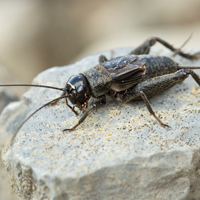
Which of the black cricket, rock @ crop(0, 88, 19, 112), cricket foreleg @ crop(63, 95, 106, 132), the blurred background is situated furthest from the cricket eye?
the blurred background

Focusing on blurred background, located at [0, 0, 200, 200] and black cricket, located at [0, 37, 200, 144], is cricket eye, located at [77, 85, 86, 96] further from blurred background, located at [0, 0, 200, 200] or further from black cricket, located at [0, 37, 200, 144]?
blurred background, located at [0, 0, 200, 200]

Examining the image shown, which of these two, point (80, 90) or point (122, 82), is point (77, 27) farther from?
point (80, 90)

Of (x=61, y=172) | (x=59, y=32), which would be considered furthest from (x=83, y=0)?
(x=61, y=172)

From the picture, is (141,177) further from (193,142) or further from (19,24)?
(19,24)

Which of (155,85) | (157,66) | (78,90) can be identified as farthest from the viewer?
(157,66)

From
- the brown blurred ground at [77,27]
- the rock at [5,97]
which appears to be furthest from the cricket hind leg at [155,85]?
the brown blurred ground at [77,27]

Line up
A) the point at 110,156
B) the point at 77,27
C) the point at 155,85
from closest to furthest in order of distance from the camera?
the point at 110,156
the point at 155,85
the point at 77,27

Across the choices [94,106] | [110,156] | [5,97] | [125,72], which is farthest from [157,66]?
[5,97]

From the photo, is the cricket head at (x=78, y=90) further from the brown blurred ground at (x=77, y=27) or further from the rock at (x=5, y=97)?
the brown blurred ground at (x=77, y=27)
